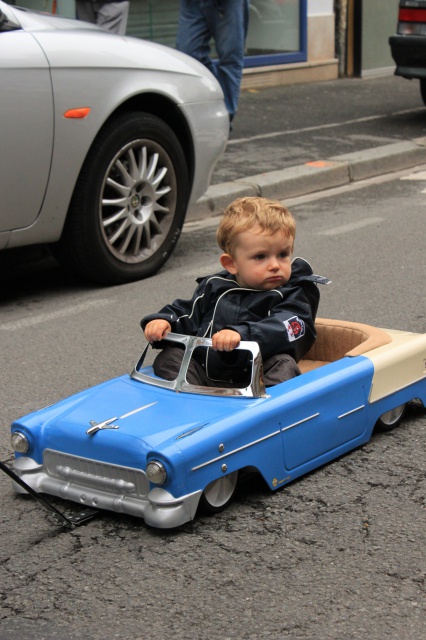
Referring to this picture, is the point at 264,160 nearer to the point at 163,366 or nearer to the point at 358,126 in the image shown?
the point at 358,126

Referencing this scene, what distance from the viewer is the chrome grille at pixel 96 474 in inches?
128

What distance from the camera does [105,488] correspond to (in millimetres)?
3326

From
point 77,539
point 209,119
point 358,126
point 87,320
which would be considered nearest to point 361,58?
point 358,126

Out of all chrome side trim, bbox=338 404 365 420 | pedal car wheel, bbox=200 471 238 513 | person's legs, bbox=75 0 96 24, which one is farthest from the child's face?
person's legs, bbox=75 0 96 24

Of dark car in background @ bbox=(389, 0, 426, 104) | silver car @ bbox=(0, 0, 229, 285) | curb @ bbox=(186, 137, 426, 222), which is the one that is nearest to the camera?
silver car @ bbox=(0, 0, 229, 285)

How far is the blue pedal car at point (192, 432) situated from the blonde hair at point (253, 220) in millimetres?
389

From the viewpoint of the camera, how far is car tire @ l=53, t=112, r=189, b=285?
5.89 metres

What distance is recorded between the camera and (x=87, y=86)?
5.77 m

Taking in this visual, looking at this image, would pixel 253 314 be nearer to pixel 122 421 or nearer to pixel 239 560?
pixel 122 421

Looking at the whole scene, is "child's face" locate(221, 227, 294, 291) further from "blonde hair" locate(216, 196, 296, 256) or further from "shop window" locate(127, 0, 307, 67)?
"shop window" locate(127, 0, 307, 67)

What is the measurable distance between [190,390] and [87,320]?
1.99 meters

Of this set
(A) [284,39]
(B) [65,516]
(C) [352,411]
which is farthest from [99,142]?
(A) [284,39]

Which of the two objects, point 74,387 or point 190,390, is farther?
point 74,387

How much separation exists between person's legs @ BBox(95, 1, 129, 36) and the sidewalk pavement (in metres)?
1.31
